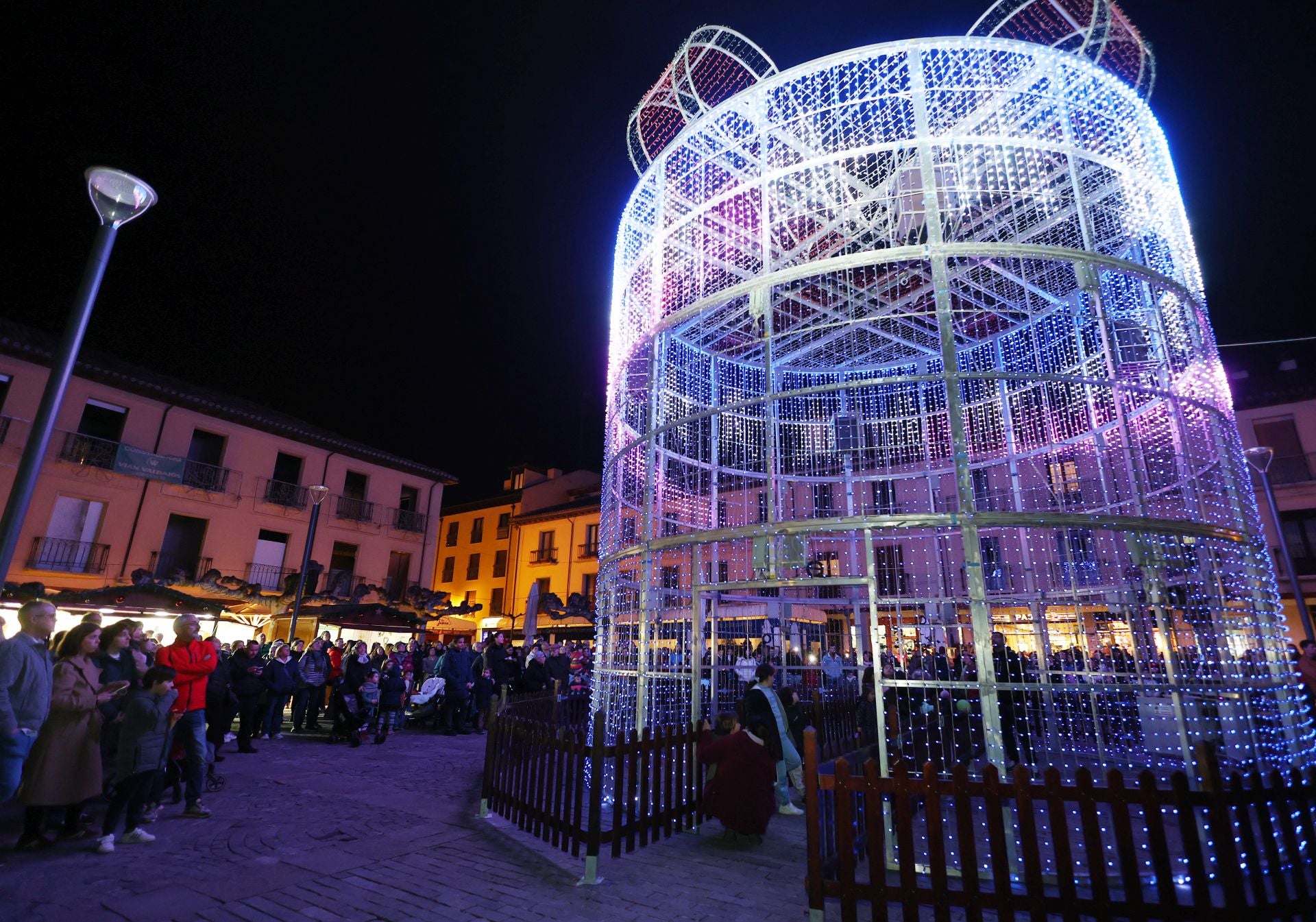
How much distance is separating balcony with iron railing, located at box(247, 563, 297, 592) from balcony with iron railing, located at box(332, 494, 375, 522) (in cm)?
328

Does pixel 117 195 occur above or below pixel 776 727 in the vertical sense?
above

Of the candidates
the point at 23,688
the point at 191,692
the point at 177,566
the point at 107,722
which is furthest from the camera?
the point at 177,566

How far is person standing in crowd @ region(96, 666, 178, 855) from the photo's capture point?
220 inches

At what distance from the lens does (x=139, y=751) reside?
5582 mm

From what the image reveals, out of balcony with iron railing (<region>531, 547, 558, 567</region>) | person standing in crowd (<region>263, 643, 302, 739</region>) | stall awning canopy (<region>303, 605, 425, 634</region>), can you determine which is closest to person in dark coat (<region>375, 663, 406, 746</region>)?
person standing in crowd (<region>263, 643, 302, 739</region>)

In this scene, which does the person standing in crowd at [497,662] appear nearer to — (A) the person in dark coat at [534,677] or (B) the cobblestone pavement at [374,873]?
(A) the person in dark coat at [534,677]

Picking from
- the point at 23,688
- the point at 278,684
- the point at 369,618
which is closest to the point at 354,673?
the point at 278,684

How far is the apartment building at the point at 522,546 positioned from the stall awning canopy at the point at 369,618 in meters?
13.3

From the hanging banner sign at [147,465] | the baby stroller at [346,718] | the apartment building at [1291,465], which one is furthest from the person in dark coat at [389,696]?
the apartment building at [1291,465]

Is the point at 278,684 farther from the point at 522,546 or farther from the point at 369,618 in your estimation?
the point at 522,546

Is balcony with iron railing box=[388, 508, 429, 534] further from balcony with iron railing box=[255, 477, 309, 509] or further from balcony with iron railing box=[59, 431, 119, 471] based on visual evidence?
balcony with iron railing box=[59, 431, 119, 471]

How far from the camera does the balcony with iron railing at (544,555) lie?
38.4 meters

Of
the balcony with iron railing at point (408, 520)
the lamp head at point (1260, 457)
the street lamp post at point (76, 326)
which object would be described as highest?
the balcony with iron railing at point (408, 520)

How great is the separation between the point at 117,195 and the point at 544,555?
110 ft
